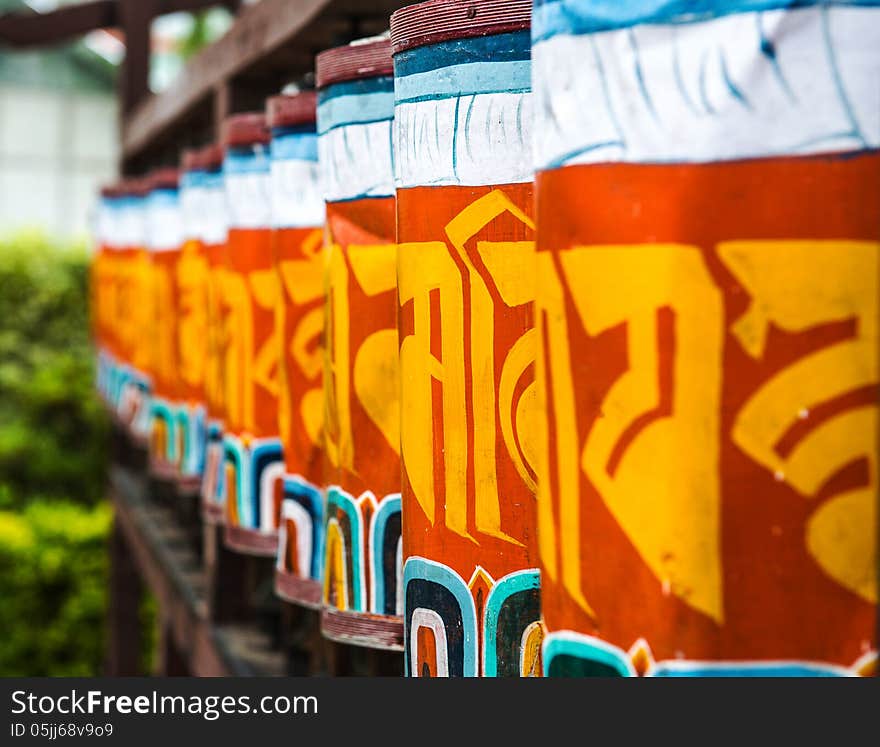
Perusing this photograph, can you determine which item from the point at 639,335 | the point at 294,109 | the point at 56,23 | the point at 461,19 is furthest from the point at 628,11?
the point at 56,23

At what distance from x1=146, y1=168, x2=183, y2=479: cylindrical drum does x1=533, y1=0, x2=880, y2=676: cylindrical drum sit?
238cm

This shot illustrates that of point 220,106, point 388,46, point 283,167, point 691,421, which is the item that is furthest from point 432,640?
point 220,106

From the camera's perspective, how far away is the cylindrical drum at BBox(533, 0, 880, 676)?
88cm

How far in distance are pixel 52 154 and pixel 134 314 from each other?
9.19m

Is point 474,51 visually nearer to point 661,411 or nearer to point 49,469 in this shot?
point 661,411

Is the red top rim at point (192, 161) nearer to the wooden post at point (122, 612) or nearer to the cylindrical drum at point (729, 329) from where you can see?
the cylindrical drum at point (729, 329)

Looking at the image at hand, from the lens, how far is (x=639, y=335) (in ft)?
3.03

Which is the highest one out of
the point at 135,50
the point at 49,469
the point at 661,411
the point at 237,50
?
the point at 135,50

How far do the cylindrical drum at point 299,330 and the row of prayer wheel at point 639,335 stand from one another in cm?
56

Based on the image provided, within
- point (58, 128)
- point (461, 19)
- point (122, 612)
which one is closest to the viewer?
point (461, 19)

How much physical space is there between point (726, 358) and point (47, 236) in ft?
25.6

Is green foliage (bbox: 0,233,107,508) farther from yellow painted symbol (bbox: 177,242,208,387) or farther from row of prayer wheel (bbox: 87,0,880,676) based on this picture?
row of prayer wheel (bbox: 87,0,880,676)

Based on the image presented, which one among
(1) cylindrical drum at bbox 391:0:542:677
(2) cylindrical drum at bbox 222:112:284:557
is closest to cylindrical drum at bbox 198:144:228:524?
(2) cylindrical drum at bbox 222:112:284:557

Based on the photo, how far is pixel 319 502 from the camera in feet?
6.19
